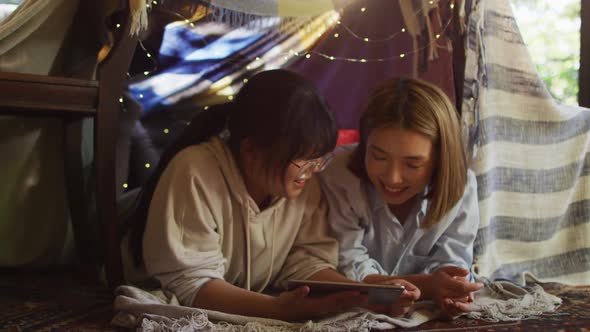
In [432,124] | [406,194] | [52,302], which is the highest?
[432,124]

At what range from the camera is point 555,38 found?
2654mm

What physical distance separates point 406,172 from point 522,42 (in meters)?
0.64

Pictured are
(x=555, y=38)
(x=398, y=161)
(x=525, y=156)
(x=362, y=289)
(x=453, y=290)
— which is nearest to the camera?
(x=362, y=289)

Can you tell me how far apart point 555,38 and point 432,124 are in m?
1.75

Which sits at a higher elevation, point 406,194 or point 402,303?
point 406,194

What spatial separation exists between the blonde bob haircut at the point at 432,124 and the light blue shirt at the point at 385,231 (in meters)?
0.06

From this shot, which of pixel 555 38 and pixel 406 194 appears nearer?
pixel 406 194

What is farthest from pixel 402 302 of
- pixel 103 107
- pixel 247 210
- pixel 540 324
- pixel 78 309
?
pixel 103 107

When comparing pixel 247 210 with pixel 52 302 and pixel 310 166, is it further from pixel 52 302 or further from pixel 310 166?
pixel 52 302

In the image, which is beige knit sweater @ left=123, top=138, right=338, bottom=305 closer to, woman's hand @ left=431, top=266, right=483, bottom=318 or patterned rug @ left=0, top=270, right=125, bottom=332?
patterned rug @ left=0, top=270, right=125, bottom=332

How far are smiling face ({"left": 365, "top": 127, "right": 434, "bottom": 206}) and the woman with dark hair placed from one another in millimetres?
98

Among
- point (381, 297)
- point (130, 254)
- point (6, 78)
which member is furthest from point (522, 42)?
point (6, 78)

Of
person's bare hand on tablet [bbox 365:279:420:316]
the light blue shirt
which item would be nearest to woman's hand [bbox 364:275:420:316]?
person's bare hand on tablet [bbox 365:279:420:316]

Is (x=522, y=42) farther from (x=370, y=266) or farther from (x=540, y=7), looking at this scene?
(x=540, y=7)
